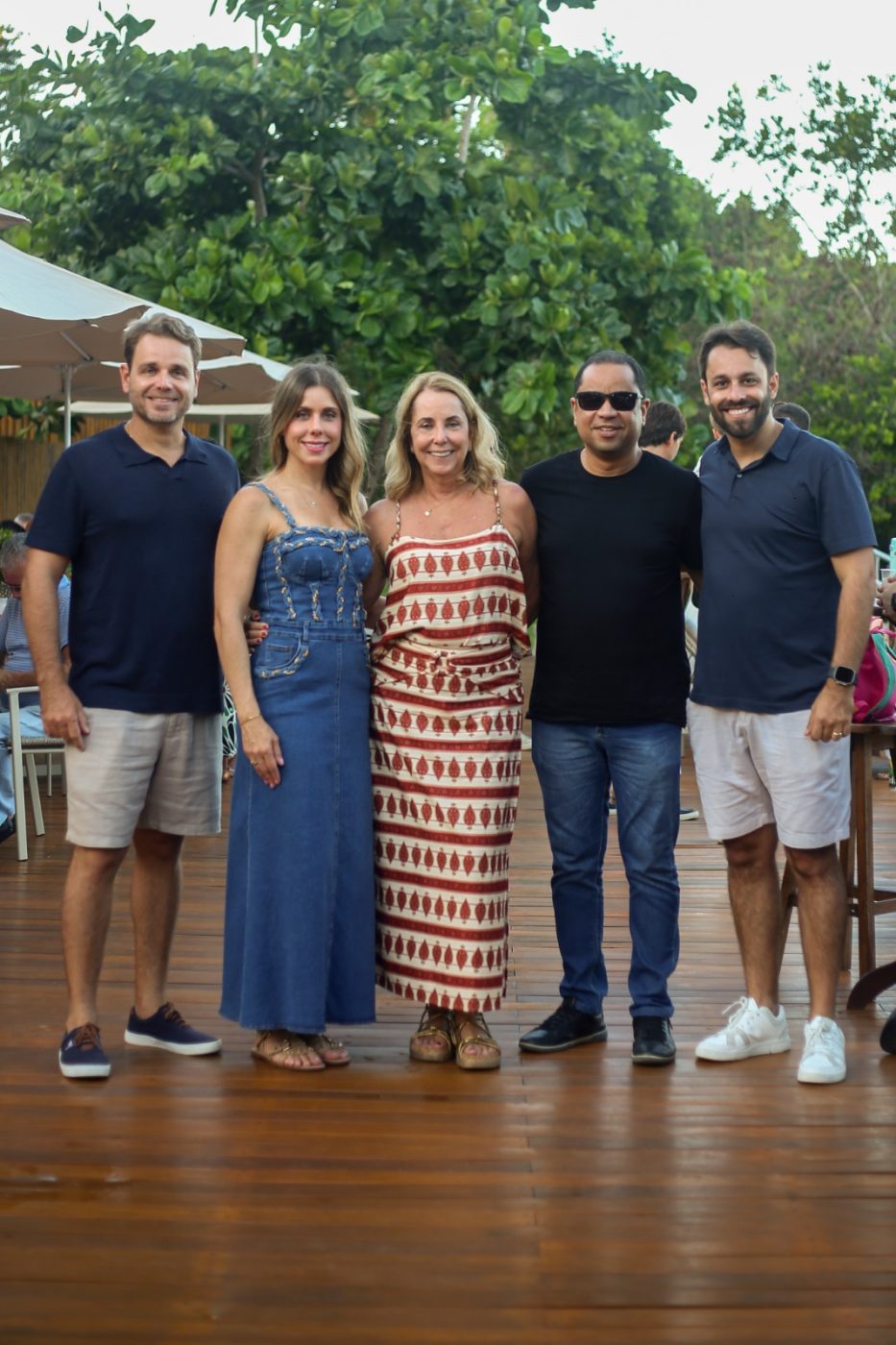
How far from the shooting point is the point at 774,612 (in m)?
3.92

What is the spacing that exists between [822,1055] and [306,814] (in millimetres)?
1329

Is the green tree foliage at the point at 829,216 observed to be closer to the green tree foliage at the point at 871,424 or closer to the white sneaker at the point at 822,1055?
the green tree foliage at the point at 871,424

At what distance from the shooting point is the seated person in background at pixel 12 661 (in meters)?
Result: 6.60

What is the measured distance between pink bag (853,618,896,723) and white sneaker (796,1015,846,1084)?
1025mm

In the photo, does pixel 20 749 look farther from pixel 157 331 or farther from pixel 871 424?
pixel 871 424

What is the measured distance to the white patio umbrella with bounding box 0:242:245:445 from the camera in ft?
19.6

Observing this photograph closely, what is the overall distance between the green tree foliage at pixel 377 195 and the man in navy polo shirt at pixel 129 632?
7792mm

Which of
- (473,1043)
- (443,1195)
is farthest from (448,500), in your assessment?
(443,1195)

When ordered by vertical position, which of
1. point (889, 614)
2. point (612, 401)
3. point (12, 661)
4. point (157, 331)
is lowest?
point (12, 661)

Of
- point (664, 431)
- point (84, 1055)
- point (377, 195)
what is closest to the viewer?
point (84, 1055)

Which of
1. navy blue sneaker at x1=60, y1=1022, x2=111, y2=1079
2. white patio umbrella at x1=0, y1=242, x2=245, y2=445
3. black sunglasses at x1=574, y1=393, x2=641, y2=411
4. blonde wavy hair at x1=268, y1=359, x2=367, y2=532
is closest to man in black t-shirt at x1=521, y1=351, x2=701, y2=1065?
black sunglasses at x1=574, y1=393, x2=641, y2=411

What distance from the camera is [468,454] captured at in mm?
4055

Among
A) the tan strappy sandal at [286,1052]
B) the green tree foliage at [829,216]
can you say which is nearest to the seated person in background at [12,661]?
the tan strappy sandal at [286,1052]

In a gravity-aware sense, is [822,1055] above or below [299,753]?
below
